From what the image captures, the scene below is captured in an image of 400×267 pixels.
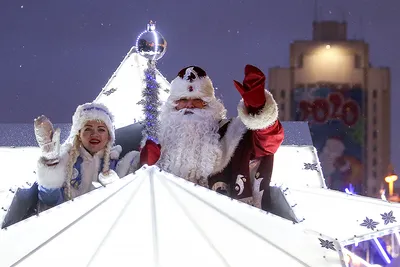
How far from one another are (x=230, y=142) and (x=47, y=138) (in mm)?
512

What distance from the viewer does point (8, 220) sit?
1.70 metres

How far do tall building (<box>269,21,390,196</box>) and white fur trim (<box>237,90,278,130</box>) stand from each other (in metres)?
11.3

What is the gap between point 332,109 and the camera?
1431 centimetres

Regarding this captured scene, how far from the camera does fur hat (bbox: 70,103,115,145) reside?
192cm

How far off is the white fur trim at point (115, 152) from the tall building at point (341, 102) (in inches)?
441

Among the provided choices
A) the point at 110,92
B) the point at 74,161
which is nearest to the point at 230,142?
the point at 74,161

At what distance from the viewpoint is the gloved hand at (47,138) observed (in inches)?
68.5

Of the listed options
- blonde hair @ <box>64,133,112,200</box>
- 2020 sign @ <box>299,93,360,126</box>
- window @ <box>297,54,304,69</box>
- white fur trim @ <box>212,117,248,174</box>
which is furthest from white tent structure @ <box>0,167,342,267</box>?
window @ <box>297,54,304,69</box>

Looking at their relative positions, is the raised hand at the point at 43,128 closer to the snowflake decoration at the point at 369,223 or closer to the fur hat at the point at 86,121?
the fur hat at the point at 86,121

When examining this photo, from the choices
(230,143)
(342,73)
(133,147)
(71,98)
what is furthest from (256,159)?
(342,73)

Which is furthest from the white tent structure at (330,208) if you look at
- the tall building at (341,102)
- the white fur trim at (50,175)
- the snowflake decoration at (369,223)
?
the tall building at (341,102)

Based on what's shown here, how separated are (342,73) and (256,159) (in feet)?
42.7

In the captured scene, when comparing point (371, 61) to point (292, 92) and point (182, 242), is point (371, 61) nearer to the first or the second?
point (292, 92)

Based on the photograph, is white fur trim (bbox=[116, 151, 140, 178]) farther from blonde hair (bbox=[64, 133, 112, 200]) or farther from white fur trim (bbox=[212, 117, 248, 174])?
white fur trim (bbox=[212, 117, 248, 174])
